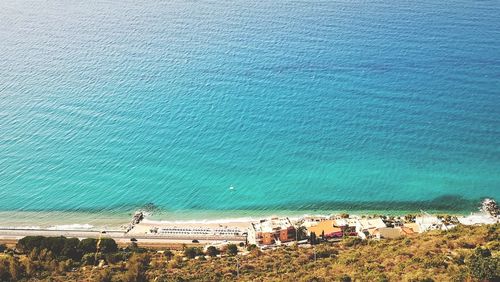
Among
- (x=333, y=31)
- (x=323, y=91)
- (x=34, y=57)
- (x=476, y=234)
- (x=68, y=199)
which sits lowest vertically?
(x=476, y=234)

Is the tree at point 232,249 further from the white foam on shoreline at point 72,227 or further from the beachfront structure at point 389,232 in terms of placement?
the white foam on shoreline at point 72,227

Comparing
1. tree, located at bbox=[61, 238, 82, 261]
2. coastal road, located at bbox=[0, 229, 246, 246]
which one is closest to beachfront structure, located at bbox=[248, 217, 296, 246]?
coastal road, located at bbox=[0, 229, 246, 246]

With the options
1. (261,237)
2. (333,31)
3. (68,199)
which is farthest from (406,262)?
(333,31)

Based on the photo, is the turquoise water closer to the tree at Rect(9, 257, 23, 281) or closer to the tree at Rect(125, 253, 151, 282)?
the tree at Rect(125, 253, 151, 282)

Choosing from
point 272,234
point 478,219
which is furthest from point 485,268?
point 478,219

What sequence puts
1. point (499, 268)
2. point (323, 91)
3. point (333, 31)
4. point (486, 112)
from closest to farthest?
point (499, 268) → point (486, 112) → point (323, 91) → point (333, 31)

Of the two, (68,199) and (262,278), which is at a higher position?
(68,199)

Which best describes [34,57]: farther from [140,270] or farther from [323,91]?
[140,270]
